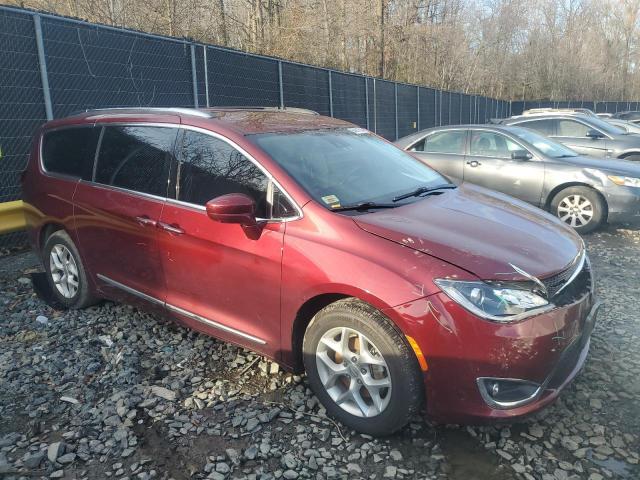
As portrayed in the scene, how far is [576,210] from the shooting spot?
7.36 m

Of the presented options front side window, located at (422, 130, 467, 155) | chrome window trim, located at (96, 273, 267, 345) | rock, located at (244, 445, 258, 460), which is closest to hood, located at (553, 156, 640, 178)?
front side window, located at (422, 130, 467, 155)

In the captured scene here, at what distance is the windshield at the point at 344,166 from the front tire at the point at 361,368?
2.33ft

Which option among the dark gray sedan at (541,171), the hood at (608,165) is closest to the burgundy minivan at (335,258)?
the dark gray sedan at (541,171)

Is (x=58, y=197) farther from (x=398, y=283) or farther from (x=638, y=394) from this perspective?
(x=638, y=394)

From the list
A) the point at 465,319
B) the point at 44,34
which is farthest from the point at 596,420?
the point at 44,34

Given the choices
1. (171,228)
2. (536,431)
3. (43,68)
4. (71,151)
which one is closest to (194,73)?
(43,68)

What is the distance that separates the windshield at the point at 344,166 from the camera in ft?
10.8

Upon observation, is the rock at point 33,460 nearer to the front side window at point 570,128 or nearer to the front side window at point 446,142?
the front side window at point 446,142

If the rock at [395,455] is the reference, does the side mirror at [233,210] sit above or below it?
above

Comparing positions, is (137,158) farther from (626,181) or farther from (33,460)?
(626,181)

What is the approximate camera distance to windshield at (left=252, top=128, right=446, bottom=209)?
3277 mm

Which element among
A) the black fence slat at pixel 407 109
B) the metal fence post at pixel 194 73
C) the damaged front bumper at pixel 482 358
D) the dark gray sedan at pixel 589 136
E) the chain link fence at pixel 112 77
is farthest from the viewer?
the black fence slat at pixel 407 109

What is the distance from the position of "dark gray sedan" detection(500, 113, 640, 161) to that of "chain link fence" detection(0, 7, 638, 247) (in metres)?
4.89

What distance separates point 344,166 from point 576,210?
16.8 feet
